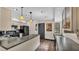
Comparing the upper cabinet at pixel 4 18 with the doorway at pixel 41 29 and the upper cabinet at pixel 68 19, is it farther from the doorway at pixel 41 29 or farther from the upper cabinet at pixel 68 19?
the upper cabinet at pixel 68 19

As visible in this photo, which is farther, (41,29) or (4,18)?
(41,29)

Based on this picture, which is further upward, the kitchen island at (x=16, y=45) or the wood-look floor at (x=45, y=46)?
the kitchen island at (x=16, y=45)

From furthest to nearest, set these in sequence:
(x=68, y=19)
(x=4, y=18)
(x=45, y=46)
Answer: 1. (x=45, y=46)
2. (x=68, y=19)
3. (x=4, y=18)

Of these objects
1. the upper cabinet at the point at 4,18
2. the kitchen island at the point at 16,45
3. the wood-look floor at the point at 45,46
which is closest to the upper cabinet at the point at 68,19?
the wood-look floor at the point at 45,46

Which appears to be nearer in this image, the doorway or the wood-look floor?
the wood-look floor

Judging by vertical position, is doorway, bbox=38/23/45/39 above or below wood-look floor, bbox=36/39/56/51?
above

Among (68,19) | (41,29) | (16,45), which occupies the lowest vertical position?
(16,45)

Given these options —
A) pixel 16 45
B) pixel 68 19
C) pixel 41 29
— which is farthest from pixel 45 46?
pixel 16 45

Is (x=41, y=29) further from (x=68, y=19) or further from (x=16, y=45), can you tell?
(x=16, y=45)

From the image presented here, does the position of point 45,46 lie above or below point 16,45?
below

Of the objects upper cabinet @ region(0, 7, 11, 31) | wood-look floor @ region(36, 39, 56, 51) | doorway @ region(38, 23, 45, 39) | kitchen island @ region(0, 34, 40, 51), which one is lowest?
wood-look floor @ region(36, 39, 56, 51)

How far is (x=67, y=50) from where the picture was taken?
2074mm

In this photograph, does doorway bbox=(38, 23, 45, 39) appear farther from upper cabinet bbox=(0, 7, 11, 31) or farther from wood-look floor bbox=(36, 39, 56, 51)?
upper cabinet bbox=(0, 7, 11, 31)

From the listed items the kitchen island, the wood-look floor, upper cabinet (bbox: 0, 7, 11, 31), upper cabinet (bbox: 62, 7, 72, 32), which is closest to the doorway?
the wood-look floor
